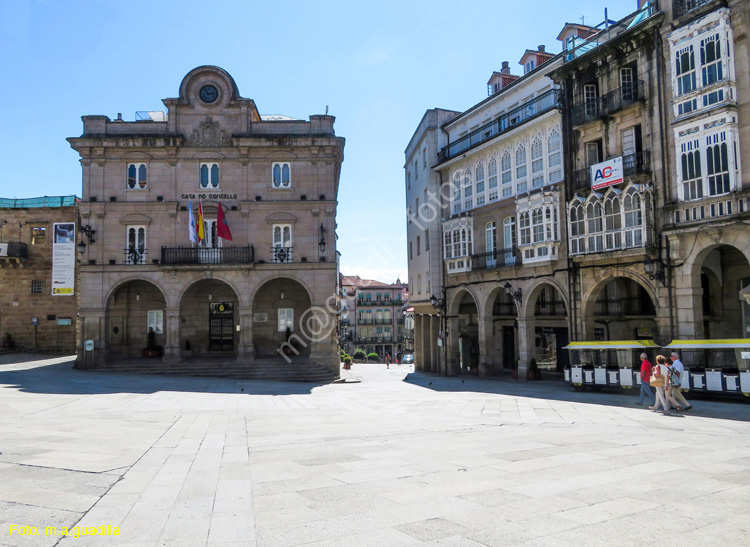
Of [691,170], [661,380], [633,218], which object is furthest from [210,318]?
[691,170]

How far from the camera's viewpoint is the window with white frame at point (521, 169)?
31.1 metres

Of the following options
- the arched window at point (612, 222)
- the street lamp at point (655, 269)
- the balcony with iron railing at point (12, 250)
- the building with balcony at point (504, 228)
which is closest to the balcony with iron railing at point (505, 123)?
the building with balcony at point (504, 228)

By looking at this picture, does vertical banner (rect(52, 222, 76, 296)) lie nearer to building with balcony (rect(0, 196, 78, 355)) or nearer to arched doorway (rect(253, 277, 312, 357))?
building with balcony (rect(0, 196, 78, 355))

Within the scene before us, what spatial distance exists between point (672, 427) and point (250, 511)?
10673mm

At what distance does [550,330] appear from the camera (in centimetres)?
3462

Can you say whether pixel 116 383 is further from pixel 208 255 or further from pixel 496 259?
pixel 496 259

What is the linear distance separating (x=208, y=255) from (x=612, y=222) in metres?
20.8

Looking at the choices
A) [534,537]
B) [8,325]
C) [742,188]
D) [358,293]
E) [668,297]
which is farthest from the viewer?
[358,293]

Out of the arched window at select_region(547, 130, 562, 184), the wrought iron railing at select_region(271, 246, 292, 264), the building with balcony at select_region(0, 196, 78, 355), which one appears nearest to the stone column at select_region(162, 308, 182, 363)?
the wrought iron railing at select_region(271, 246, 292, 264)

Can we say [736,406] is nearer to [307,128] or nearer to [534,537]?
[534,537]

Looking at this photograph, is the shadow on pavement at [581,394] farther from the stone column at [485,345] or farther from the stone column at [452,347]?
the stone column at [452,347]

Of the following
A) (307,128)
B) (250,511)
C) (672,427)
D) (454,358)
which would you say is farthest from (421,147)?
(250,511)

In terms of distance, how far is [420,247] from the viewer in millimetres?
41906

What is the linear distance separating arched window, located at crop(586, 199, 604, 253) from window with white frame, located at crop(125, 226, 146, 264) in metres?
23.3
